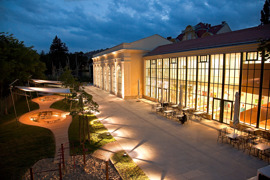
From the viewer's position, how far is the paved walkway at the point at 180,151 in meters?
9.25

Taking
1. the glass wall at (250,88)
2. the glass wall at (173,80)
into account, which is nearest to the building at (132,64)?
the glass wall at (173,80)

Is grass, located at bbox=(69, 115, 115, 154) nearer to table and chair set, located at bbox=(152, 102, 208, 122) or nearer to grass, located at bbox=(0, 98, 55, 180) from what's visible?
grass, located at bbox=(0, 98, 55, 180)

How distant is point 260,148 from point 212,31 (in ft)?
160

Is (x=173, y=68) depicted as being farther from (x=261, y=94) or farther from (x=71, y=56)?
(x=71, y=56)

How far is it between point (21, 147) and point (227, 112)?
56.5ft

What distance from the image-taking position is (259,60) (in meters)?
13.9

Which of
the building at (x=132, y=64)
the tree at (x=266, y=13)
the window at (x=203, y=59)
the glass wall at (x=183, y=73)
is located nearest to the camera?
the window at (x=203, y=59)

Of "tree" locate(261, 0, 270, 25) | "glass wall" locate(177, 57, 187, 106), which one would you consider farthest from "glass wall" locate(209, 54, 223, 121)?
"tree" locate(261, 0, 270, 25)

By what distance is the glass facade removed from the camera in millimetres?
14070

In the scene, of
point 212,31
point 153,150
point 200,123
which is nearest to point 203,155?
point 153,150

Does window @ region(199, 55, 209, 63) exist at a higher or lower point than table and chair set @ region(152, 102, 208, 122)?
higher

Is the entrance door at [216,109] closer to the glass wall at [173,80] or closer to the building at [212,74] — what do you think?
the building at [212,74]

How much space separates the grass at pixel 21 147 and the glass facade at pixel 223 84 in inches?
544

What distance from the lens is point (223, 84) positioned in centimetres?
1697
